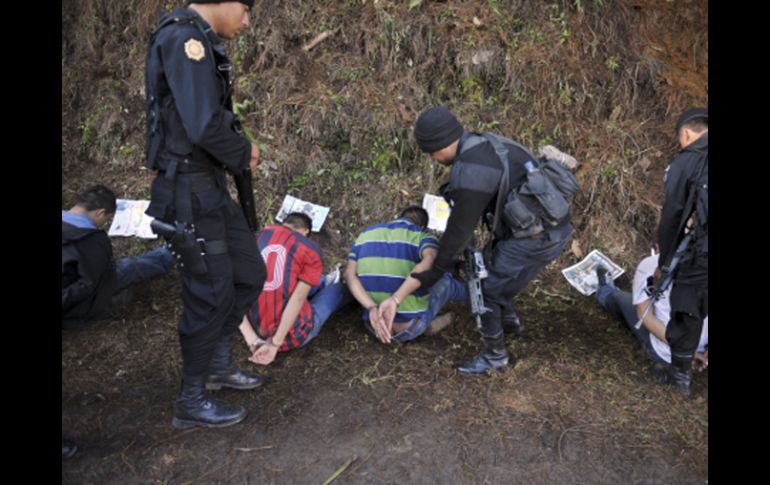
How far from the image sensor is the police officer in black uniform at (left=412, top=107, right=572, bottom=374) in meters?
2.86

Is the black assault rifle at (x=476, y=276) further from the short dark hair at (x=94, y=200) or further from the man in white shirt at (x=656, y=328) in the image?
the short dark hair at (x=94, y=200)

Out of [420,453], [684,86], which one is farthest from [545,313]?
[684,86]

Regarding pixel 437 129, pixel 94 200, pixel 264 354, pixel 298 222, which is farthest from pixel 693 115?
pixel 94 200

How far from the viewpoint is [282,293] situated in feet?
10.7

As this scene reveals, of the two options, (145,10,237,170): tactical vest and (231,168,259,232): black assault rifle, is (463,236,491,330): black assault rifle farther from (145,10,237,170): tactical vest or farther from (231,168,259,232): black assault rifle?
(145,10,237,170): tactical vest

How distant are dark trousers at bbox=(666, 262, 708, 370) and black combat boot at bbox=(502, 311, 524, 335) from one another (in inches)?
38.9

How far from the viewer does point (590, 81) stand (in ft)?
17.9

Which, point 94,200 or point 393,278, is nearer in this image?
point 393,278

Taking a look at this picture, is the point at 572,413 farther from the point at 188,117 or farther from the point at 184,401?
the point at 188,117

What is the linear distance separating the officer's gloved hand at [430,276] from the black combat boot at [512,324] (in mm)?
869

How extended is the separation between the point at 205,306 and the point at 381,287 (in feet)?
4.17

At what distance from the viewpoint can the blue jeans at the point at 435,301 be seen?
3.57m

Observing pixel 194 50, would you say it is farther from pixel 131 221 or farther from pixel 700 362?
pixel 131 221

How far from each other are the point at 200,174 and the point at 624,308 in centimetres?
299
